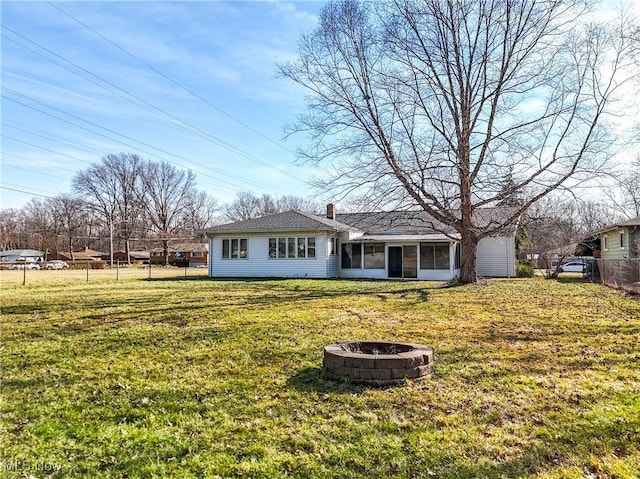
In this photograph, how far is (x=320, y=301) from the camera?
12531 mm

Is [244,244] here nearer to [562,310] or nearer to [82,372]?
[562,310]

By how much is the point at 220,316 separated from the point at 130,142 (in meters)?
29.4

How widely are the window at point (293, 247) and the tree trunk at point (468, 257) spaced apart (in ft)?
25.8

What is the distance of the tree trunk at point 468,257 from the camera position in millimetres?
18766

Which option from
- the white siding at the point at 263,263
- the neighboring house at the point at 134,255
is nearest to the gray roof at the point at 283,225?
the white siding at the point at 263,263

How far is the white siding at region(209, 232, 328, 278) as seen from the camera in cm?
2320

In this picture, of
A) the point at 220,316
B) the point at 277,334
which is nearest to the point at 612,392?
the point at 277,334

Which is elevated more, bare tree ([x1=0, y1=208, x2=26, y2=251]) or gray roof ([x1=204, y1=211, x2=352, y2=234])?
bare tree ([x1=0, y1=208, x2=26, y2=251])

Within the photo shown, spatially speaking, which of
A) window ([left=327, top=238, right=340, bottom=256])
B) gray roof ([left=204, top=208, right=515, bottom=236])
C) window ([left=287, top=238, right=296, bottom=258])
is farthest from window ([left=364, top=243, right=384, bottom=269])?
window ([left=287, top=238, right=296, bottom=258])

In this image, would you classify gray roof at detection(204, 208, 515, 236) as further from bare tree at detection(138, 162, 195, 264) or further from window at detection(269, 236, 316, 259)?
bare tree at detection(138, 162, 195, 264)

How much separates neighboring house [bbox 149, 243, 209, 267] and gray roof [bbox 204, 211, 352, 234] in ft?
117

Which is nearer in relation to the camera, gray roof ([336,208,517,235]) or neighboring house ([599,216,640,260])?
neighboring house ([599,216,640,260])

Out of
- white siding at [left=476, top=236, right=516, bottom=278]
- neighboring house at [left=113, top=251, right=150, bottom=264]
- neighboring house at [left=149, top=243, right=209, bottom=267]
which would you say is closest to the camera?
white siding at [left=476, top=236, right=516, bottom=278]

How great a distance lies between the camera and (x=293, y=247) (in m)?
23.8
